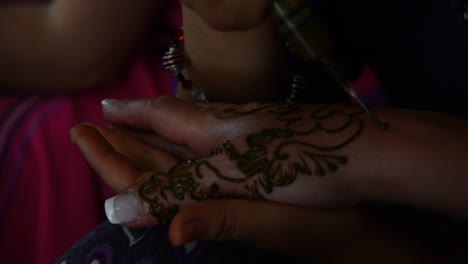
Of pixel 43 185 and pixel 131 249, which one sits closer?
pixel 131 249

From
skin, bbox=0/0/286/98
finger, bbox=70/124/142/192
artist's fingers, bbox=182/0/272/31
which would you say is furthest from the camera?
skin, bbox=0/0/286/98

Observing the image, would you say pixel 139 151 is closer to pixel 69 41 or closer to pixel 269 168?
pixel 269 168

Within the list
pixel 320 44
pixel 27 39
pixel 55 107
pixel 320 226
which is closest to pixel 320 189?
pixel 320 226

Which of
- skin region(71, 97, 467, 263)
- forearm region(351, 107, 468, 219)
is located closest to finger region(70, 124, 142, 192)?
skin region(71, 97, 467, 263)

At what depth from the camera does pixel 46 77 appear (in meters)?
0.94

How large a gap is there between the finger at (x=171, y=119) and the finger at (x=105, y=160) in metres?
0.06

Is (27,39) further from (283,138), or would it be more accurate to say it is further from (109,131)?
(283,138)

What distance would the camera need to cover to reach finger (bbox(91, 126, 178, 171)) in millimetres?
667

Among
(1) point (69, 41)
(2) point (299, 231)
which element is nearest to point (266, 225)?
(2) point (299, 231)

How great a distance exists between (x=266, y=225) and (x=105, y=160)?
231 mm

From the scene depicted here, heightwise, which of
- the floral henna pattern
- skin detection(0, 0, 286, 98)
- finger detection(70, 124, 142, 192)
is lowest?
the floral henna pattern

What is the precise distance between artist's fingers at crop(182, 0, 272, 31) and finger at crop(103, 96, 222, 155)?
0.66 ft

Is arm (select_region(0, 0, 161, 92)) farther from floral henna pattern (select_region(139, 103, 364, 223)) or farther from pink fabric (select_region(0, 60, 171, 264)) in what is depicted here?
floral henna pattern (select_region(139, 103, 364, 223))

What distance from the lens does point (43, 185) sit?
29.4 inches
